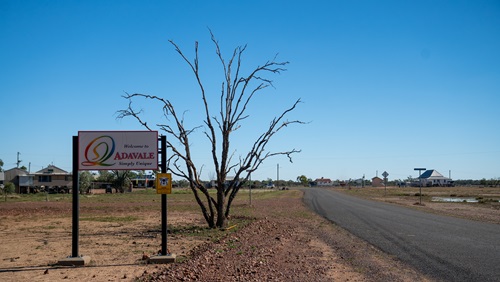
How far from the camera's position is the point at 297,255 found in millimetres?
11867

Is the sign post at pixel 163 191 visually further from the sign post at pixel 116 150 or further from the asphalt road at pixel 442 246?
the asphalt road at pixel 442 246

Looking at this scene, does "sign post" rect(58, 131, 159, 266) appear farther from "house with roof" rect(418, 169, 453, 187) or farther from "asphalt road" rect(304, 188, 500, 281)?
"house with roof" rect(418, 169, 453, 187)

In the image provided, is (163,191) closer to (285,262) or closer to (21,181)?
(285,262)

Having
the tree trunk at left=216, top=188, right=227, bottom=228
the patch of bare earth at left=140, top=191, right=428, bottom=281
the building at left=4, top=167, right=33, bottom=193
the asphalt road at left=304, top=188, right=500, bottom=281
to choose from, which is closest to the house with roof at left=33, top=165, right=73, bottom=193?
the building at left=4, top=167, right=33, bottom=193

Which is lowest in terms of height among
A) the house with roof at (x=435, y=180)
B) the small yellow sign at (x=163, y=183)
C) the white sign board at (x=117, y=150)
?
the house with roof at (x=435, y=180)

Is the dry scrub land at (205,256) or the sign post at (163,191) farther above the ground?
the sign post at (163,191)

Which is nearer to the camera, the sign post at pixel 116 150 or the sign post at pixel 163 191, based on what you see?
the sign post at pixel 163 191

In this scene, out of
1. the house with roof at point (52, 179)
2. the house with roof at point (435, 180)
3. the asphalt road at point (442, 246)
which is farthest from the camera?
the house with roof at point (435, 180)

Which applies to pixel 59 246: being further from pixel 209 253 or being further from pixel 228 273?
pixel 228 273

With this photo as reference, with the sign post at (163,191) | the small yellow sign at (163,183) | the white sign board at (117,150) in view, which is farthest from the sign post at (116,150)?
the small yellow sign at (163,183)

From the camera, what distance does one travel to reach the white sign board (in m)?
11.7

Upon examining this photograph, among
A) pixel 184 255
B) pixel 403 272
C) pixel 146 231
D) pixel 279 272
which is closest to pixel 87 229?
pixel 146 231

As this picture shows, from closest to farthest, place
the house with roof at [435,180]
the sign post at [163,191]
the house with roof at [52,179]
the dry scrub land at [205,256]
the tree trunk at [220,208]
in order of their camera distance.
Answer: the dry scrub land at [205,256]
the sign post at [163,191]
the tree trunk at [220,208]
the house with roof at [52,179]
the house with roof at [435,180]

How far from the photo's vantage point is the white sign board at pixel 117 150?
1173 cm
